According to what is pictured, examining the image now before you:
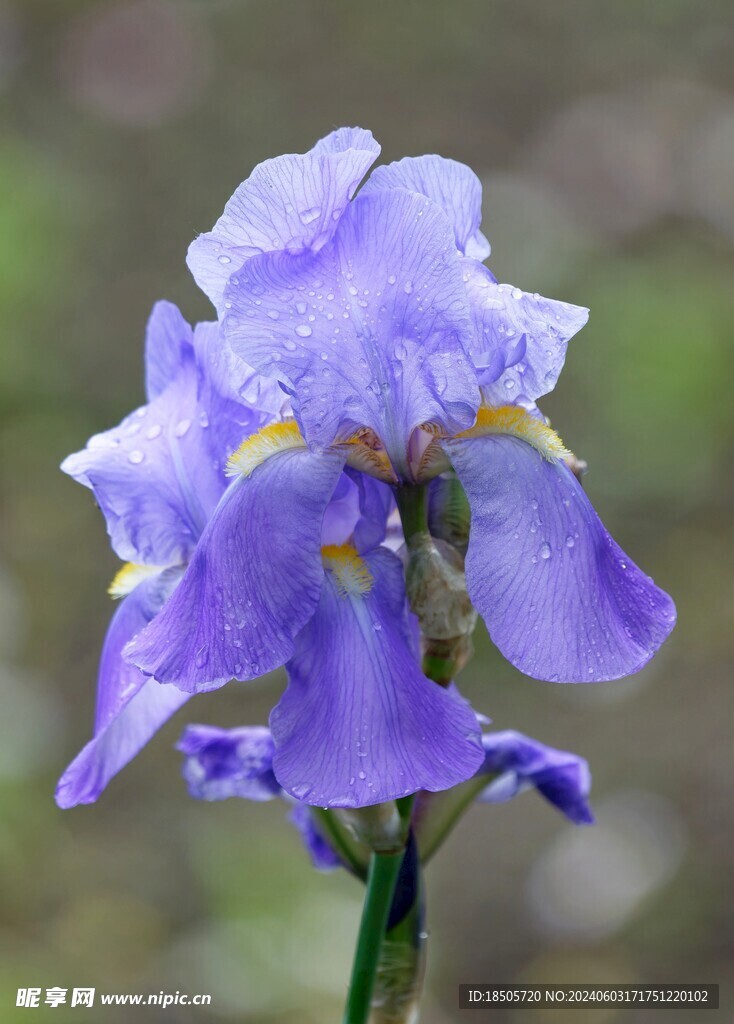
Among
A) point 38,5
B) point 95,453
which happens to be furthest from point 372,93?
point 95,453

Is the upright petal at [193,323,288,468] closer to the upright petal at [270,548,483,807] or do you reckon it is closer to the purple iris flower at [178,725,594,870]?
the upright petal at [270,548,483,807]

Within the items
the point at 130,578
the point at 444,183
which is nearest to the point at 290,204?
the point at 444,183

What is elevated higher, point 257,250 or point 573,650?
point 257,250

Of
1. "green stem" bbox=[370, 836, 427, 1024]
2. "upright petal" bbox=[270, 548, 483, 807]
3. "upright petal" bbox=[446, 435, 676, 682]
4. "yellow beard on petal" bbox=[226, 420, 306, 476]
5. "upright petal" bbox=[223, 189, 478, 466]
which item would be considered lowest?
"green stem" bbox=[370, 836, 427, 1024]

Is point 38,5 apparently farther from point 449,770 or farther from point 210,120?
point 449,770

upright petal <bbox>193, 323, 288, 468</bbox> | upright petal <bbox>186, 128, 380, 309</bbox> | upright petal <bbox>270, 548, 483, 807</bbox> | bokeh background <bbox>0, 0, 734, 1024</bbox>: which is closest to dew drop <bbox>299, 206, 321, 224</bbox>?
upright petal <bbox>186, 128, 380, 309</bbox>

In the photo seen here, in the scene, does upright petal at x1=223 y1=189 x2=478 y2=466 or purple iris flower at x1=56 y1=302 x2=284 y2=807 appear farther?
purple iris flower at x1=56 y1=302 x2=284 y2=807
